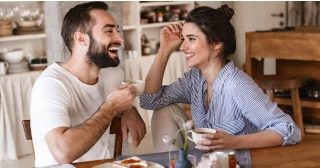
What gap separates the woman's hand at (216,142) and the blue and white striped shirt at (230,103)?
24 cm

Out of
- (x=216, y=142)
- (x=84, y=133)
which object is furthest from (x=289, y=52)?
(x=84, y=133)

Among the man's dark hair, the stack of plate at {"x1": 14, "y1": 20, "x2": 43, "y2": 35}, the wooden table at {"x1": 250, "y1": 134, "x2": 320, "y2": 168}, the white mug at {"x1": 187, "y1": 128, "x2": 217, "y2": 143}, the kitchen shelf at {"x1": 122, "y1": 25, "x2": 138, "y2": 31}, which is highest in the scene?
the man's dark hair

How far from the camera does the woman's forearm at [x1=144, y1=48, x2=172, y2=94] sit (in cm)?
312

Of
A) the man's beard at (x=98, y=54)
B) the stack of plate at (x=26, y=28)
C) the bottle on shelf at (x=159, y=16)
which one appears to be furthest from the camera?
the bottle on shelf at (x=159, y=16)

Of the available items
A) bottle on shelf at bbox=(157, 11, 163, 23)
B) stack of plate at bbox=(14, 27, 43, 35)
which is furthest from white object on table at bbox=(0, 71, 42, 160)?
bottle on shelf at bbox=(157, 11, 163, 23)

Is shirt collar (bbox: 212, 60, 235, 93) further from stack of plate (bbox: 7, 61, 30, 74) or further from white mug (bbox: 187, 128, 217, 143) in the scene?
stack of plate (bbox: 7, 61, 30, 74)

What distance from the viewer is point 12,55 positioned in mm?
5918

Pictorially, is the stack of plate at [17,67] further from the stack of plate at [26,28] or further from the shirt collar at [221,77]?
the shirt collar at [221,77]

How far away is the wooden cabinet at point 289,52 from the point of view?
16.7 ft

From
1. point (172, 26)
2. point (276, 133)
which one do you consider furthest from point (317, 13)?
point (276, 133)

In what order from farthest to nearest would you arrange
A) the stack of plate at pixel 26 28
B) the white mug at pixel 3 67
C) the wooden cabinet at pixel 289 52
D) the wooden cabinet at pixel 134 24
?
the wooden cabinet at pixel 134 24 < the stack of plate at pixel 26 28 < the white mug at pixel 3 67 < the wooden cabinet at pixel 289 52

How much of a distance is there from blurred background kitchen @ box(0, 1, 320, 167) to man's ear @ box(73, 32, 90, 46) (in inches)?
63.5

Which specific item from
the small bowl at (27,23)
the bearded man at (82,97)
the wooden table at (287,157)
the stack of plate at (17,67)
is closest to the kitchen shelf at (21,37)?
the small bowl at (27,23)

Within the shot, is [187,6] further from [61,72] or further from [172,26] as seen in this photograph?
[61,72]
